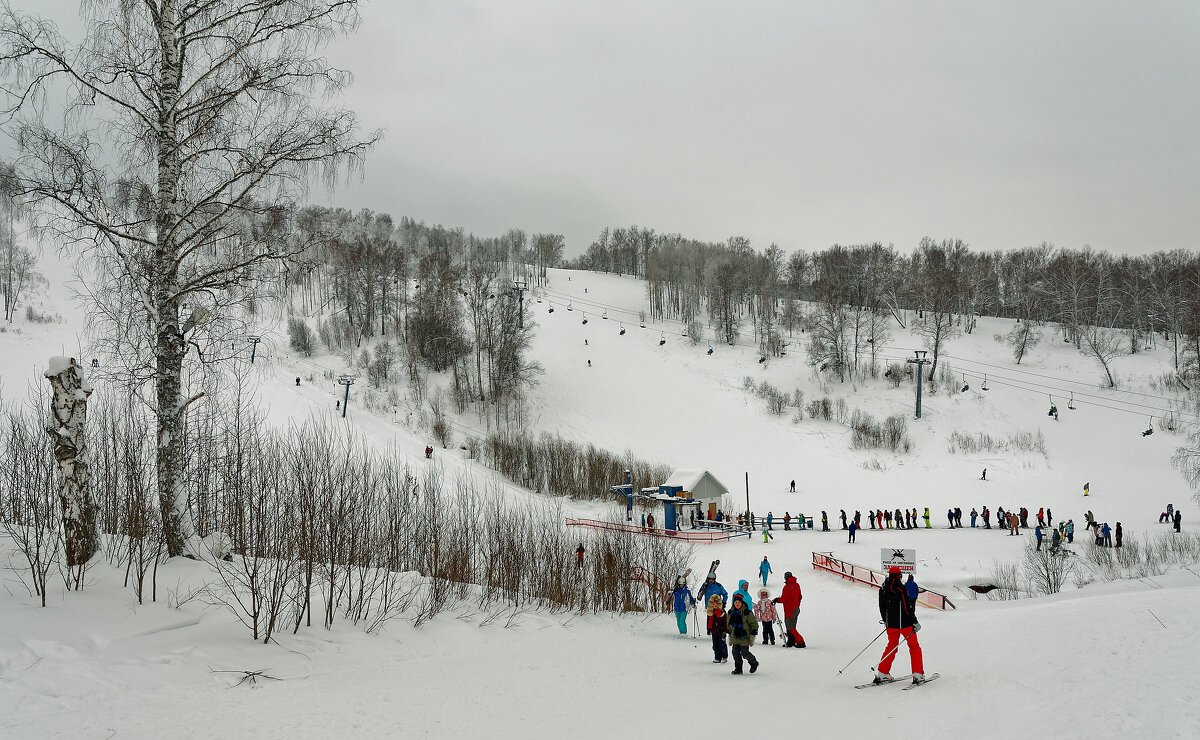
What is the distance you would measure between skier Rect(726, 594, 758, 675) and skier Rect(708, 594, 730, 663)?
3.03 ft

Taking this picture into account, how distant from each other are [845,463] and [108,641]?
5269 centimetres

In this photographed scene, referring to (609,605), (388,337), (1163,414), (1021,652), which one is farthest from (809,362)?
(1021,652)

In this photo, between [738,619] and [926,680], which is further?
[738,619]

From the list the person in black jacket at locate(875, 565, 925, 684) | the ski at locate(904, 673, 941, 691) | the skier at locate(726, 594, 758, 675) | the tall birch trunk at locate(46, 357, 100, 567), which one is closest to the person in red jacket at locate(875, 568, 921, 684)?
the person in black jacket at locate(875, 565, 925, 684)

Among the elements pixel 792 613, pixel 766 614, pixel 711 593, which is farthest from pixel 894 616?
pixel 766 614

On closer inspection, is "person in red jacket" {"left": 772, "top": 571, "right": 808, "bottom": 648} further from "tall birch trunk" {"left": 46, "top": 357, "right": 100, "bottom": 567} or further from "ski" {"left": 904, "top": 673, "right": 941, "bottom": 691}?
"tall birch trunk" {"left": 46, "top": 357, "right": 100, "bottom": 567}

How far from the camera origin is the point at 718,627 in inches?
505

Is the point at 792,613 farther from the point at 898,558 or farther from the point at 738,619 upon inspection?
the point at 738,619

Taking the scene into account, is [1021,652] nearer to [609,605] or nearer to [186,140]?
[609,605]

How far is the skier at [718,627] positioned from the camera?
1284 cm

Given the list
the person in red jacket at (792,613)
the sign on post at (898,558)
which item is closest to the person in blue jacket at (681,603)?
the person in red jacket at (792,613)

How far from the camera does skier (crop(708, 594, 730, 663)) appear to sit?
12.8 metres

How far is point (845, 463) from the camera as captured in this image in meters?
52.9

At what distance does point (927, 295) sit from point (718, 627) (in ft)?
295
